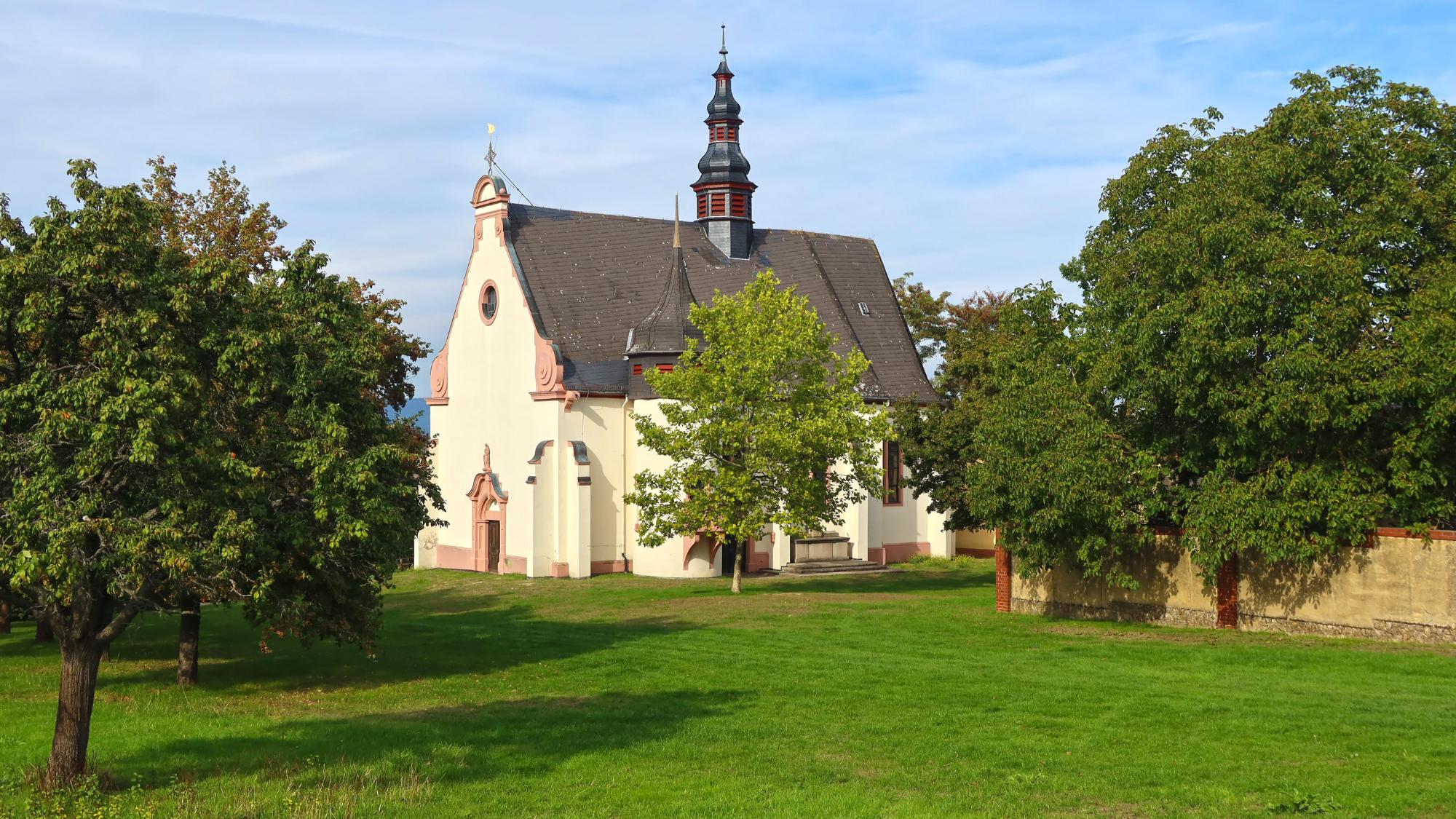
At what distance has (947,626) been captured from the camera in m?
27.8

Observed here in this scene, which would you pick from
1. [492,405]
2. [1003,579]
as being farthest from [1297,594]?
[492,405]

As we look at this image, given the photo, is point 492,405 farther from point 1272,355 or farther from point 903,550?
point 1272,355

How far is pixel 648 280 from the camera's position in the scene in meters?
49.1

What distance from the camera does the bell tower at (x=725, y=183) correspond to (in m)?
51.9

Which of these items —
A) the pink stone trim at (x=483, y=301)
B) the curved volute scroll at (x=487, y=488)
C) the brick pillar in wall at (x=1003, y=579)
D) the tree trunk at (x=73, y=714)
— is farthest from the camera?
the pink stone trim at (x=483, y=301)

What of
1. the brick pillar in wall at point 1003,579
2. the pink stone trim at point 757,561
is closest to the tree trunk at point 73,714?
the brick pillar in wall at point 1003,579

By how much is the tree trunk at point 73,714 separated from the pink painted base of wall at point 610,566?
31.6 m

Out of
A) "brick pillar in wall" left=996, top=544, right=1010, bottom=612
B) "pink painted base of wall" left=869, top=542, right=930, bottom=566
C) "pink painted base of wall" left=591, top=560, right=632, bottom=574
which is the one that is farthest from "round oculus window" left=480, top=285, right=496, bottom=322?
"brick pillar in wall" left=996, top=544, right=1010, bottom=612

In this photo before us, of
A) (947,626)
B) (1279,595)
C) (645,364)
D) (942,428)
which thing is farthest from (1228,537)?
(645,364)

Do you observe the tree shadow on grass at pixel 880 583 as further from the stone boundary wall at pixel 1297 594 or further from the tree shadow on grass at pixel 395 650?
the stone boundary wall at pixel 1297 594

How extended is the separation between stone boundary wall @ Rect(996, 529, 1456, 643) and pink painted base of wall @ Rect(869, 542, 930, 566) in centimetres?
1974

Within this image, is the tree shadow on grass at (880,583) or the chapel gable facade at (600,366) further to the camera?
the chapel gable facade at (600,366)

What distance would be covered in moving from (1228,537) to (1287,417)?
93.2 inches

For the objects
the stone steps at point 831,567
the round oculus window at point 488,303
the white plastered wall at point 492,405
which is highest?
the round oculus window at point 488,303
